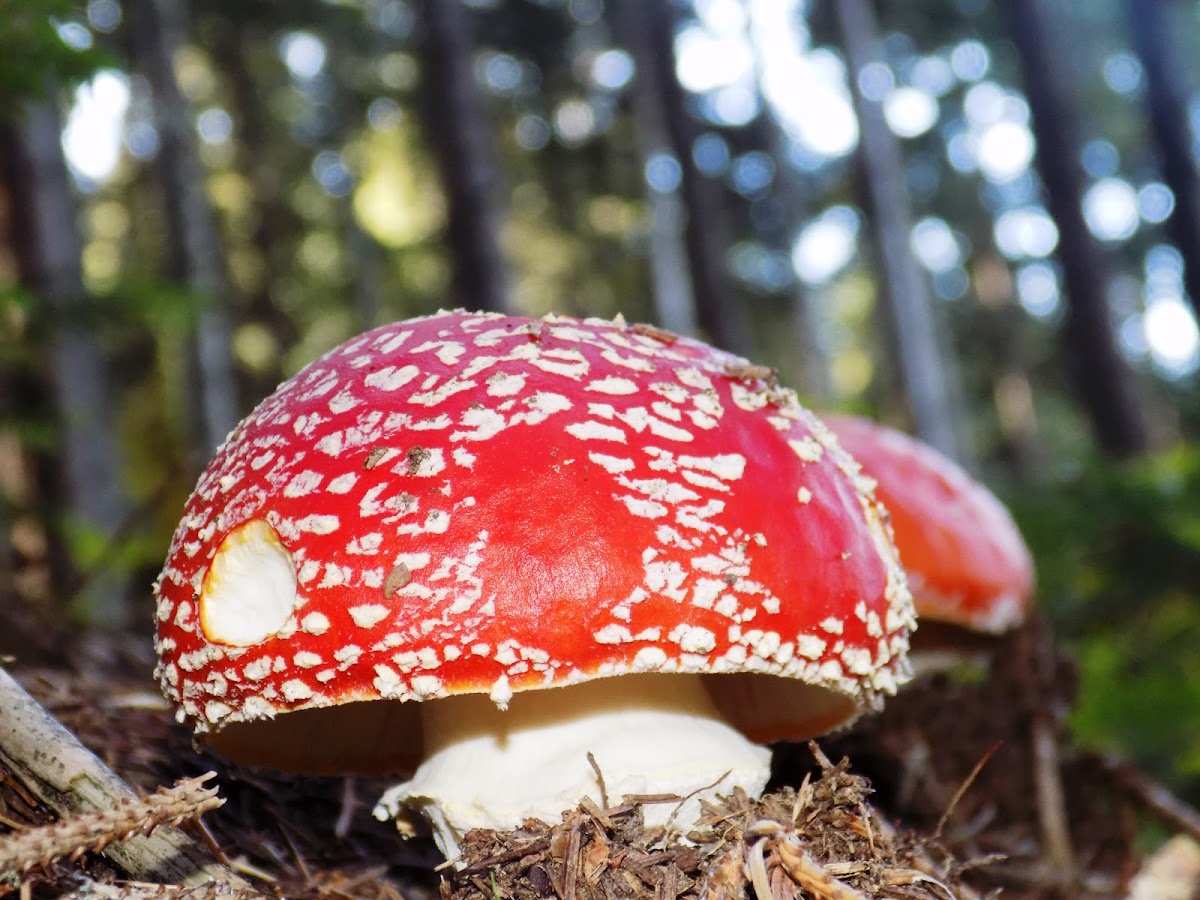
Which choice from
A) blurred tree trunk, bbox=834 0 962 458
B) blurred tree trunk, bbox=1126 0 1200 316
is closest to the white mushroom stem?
blurred tree trunk, bbox=1126 0 1200 316

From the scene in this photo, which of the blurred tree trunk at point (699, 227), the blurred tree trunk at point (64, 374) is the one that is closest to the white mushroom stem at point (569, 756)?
the blurred tree trunk at point (64, 374)

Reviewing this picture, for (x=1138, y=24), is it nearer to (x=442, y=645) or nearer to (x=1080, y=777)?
(x=1080, y=777)

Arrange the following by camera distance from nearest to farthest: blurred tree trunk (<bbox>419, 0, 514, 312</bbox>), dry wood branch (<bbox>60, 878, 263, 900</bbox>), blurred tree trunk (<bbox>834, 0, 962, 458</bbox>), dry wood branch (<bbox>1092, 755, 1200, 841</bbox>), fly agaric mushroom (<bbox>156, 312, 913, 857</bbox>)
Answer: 1. dry wood branch (<bbox>60, 878, 263, 900</bbox>)
2. fly agaric mushroom (<bbox>156, 312, 913, 857</bbox>)
3. dry wood branch (<bbox>1092, 755, 1200, 841</bbox>)
4. blurred tree trunk (<bbox>419, 0, 514, 312</bbox>)
5. blurred tree trunk (<bbox>834, 0, 962, 458</bbox>)

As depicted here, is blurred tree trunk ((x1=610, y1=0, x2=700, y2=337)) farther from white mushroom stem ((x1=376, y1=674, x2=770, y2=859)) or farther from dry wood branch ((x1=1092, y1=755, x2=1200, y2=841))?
white mushroom stem ((x1=376, y1=674, x2=770, y2=859))

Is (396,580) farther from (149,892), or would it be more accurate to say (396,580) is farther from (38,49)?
(38,49)

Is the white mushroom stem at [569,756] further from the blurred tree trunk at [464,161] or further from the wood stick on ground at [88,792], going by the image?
the blurred tree trunk at [464,161]

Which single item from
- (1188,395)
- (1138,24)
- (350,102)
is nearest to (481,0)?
(350,102)
